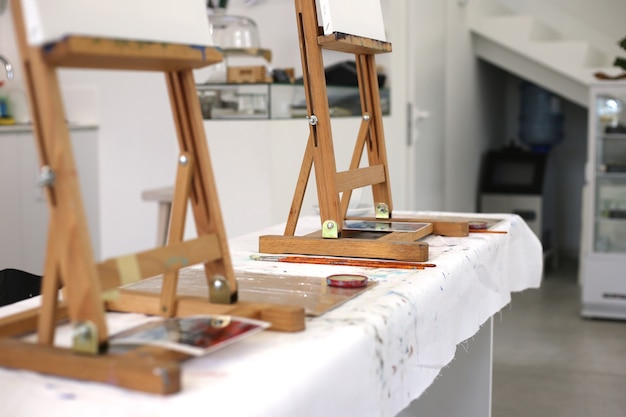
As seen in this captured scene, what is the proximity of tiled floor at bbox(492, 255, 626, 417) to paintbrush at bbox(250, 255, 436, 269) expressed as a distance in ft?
3.64

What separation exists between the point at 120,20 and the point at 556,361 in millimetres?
3066

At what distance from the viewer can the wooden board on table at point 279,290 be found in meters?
1.27

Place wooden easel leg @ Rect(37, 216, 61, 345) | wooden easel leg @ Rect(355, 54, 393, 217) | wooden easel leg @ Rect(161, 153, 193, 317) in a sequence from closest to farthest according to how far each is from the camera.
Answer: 1. wooden easel leg @ Rect(37, 216, 61, 345)
2. wooden easel leg @ Rect(161, 153, 193, 317)
3. wooden easel leg @ Rect(355, 54, 393, 217)

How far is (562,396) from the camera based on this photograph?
318cm

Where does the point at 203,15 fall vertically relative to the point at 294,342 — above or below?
above

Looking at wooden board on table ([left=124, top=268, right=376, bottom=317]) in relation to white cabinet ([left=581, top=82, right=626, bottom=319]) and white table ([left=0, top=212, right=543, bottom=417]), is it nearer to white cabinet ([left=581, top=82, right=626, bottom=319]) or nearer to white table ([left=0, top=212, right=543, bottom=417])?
white table ([left=0, top=212, right=543, bottom=417])

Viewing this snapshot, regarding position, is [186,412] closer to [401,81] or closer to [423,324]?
[423,324]

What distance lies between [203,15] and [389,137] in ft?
9.49

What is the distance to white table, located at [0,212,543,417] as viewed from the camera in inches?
34.7

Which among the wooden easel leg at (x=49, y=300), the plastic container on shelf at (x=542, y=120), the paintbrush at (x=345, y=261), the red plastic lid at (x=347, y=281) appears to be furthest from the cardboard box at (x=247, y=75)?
the plastic container on shelf at (x=542, y=120)

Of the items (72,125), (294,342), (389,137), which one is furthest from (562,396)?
(72,125)

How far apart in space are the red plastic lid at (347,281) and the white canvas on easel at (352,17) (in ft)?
1.93

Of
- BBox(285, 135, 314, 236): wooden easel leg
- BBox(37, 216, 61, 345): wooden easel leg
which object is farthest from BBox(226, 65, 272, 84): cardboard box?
BBox(37, 216, 61, 345): wooden easel leg

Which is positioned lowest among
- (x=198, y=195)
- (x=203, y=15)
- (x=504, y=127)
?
(x=504, y=127)
